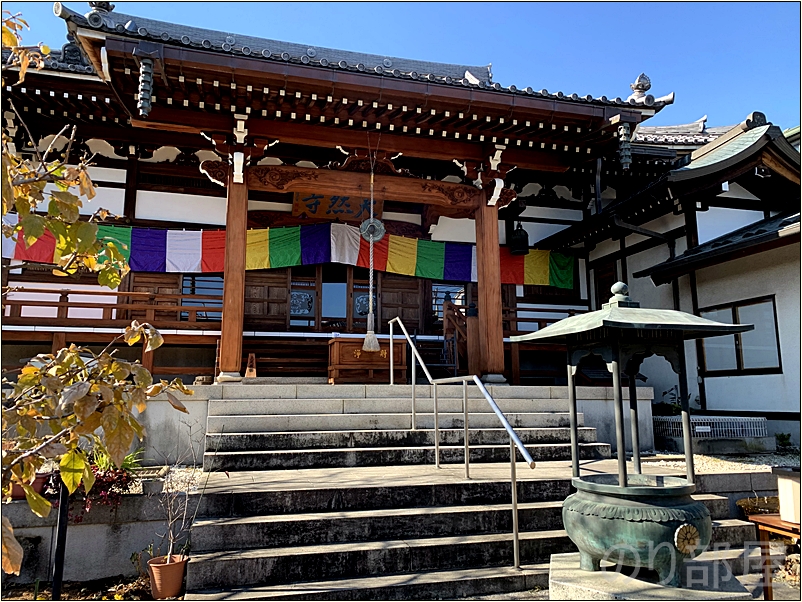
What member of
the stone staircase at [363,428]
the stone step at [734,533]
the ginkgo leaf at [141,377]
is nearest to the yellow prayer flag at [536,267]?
the stone staircase at [363,428]

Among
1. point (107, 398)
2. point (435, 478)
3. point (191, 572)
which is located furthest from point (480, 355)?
point (107, 398)

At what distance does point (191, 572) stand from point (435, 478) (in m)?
2.40

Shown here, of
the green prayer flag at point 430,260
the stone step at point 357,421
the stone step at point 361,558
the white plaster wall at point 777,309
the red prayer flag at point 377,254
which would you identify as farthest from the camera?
the green prayer flag at point 430,260

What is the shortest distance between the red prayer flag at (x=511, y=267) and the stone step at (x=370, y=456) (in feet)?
18.9

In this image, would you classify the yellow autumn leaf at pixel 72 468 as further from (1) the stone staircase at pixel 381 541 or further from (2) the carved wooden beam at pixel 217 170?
(2) the carved wooden beam at pixel 217 170

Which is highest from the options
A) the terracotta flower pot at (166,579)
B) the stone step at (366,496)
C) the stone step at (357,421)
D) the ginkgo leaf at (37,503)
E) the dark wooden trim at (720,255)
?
the dark wooden trim at (720,255)

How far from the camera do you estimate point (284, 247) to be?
11.3 meters

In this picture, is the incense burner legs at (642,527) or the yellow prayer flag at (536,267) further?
the yellow prayer flag at (536,267)

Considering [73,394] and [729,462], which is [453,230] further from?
[73,394]

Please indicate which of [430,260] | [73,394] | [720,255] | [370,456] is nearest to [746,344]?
[720,255]

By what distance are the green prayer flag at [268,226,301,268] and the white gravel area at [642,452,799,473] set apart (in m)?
7.22

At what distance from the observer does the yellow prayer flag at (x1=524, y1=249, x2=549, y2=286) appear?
495 inches

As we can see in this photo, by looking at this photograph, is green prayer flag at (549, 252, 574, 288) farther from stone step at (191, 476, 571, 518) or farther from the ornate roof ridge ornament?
the ornate roof ridge ornament

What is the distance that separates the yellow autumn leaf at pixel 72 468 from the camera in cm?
231
